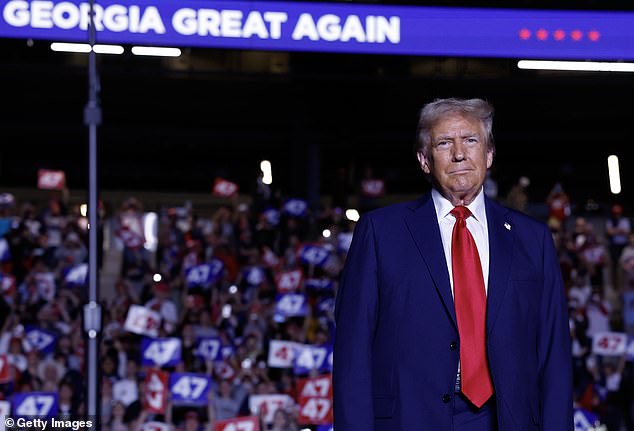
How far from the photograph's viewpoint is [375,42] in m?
10.3

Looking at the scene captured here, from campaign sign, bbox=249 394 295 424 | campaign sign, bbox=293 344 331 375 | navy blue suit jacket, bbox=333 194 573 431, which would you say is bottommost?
campaign sign, bbox=249 394 295 424

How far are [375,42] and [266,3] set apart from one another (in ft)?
3.18

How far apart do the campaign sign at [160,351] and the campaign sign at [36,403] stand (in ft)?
5.47

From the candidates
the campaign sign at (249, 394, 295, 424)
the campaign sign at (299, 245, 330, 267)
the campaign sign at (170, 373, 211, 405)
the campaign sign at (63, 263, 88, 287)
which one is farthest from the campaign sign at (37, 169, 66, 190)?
the campaign sign at (249, 394, 295, 424)

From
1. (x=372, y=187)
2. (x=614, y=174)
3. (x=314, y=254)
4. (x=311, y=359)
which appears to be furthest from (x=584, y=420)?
(x=614, y=174)

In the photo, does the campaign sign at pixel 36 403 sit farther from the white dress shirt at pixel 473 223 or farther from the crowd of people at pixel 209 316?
the white dress shirt at pixel 473 223

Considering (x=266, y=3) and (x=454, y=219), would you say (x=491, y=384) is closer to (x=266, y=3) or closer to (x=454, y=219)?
(x=454, y=219)

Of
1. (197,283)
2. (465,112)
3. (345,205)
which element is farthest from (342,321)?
(345,205)

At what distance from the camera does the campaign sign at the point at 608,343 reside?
1411cm

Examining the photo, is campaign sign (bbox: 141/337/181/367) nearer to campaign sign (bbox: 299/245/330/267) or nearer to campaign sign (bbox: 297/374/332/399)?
campaign sign (bbox: 297/374/332/399)

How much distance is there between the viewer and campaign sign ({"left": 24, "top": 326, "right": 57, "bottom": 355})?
1259 cm

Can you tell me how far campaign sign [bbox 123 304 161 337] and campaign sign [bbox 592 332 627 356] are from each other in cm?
507

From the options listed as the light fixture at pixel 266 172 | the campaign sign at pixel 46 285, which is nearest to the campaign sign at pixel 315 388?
the campaign sign at pixel 46 285

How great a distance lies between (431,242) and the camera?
11.5 ft
